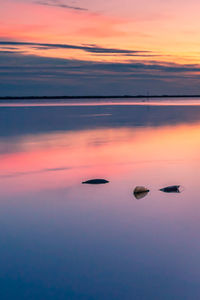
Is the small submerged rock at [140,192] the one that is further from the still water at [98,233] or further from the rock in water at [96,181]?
the rock in water at [96,181]

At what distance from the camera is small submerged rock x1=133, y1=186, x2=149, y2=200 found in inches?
275

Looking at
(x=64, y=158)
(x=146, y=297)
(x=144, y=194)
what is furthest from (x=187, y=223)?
(x=64, y=158)

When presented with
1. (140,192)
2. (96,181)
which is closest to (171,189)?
(140,192)

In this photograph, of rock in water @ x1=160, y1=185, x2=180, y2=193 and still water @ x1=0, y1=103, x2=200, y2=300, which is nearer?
still water @ x1=0, y1=103, x2=200, y2=300

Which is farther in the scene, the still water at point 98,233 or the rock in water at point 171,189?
the rock in water at point 171,189

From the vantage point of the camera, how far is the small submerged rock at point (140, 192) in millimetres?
6987

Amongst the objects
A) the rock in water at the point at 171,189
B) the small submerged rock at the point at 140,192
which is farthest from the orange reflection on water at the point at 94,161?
the small submerged rock at the point at 140,192

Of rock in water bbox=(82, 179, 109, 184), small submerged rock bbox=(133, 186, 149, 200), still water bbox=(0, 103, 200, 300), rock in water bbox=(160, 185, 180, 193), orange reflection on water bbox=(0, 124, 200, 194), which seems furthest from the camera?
orange reflection on water bbox=(0, 124, 200, 194)

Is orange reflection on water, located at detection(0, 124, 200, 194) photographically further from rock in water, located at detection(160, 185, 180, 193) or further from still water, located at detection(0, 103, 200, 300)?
rock in water, located at detection(160, 185, 180, 193)

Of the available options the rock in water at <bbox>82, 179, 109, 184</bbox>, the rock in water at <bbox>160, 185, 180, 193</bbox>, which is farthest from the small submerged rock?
the rock in water at <bbox>82, 179, 109, 184</bbox>

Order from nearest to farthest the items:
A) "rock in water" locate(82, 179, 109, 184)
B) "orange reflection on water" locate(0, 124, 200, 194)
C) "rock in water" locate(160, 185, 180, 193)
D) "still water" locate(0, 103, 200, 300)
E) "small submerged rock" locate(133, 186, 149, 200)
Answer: "still water" locate(0, 103, 200, 300) → "small submerged rock" locate(133, 186, 149, 200) → "rock in water" locate(160, 185, 180, 193) → "rock in water" locate(82, 179, 109, 184) → "orange reflection on water" locate(0, 124, 200, 194)

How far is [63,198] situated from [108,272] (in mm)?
3138

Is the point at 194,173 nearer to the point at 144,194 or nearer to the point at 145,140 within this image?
the point at 144,194

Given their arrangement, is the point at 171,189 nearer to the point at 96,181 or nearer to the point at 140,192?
the point at 140,192
